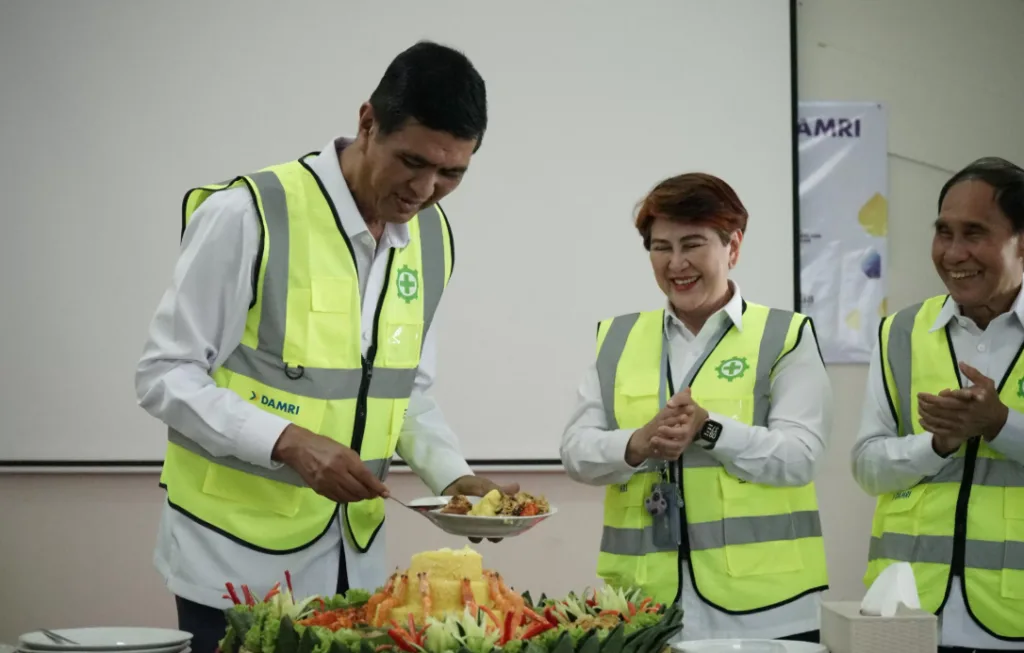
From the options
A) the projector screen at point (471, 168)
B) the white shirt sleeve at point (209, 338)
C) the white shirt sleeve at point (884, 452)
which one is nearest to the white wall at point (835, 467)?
the projector screen at point (471, 168)

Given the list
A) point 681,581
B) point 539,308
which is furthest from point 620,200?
point 681,581

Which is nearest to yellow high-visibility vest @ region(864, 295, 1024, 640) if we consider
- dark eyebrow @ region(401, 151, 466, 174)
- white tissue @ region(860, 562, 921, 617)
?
white tissue @ region(860, 562, 921, 617)

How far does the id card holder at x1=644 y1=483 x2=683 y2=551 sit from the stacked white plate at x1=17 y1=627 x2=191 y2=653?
105cm

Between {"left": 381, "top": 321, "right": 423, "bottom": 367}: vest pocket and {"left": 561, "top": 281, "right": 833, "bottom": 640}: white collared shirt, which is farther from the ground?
{"left": 381, "top": 321, "right": 423, "bottom": 367}: vest pocket

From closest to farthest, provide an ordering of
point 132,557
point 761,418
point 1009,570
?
point 1009,570 → point 761,418 → point 132,557

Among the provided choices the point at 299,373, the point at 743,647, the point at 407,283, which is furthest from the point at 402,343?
the point at 743,647

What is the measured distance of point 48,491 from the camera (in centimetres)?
415

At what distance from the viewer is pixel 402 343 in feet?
7.44

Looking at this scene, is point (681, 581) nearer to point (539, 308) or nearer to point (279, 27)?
point (539, 308)

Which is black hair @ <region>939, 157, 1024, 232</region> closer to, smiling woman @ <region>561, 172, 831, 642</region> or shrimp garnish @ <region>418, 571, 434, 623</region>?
smiling woman @ <region>561, 172, 831, 642</region>

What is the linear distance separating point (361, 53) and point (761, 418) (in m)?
2.28

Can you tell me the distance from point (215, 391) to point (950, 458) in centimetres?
153

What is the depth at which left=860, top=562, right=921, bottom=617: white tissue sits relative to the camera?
4.95 ft

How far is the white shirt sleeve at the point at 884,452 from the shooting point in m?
2.42
